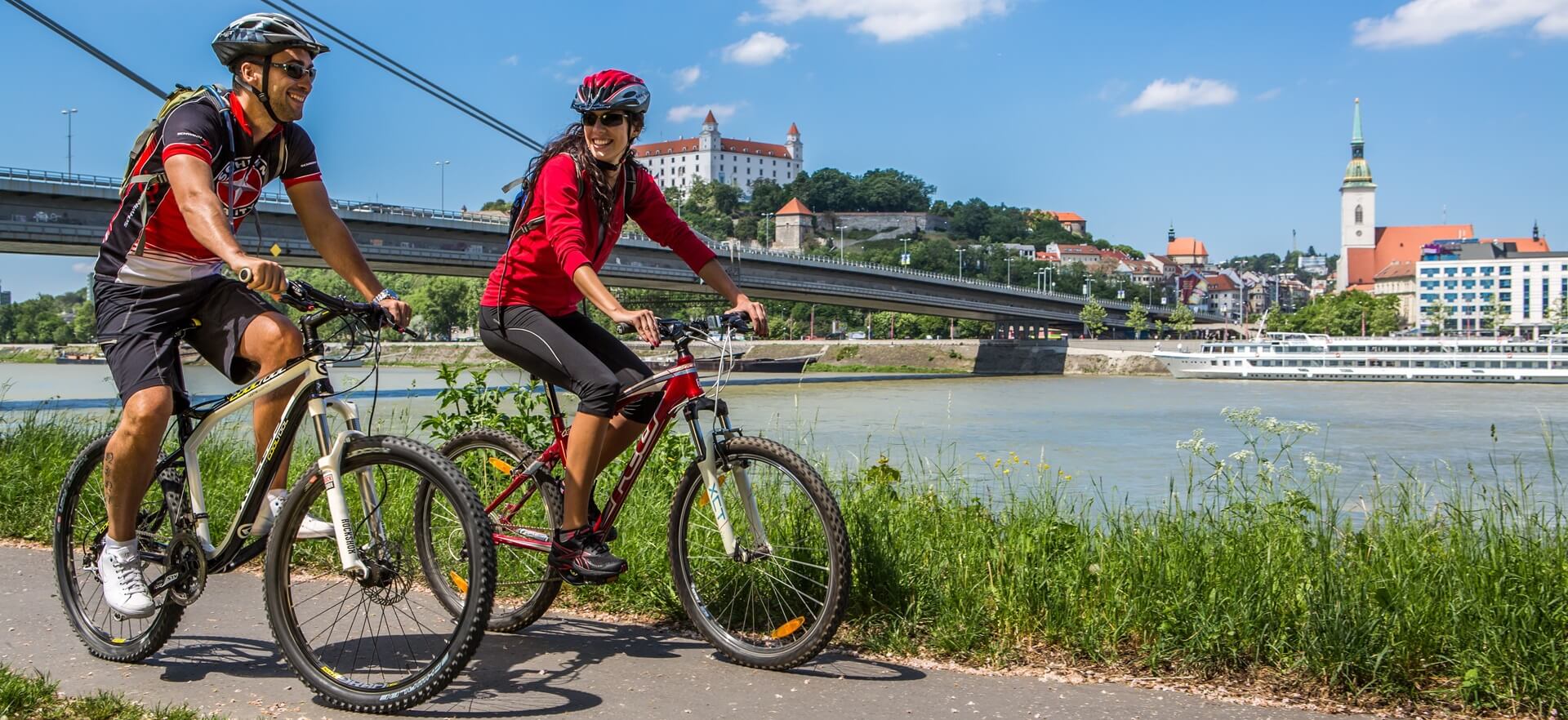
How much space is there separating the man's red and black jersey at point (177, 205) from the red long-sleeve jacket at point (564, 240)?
62cm

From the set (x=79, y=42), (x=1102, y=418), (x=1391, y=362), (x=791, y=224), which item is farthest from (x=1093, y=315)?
(x=79, y=42)

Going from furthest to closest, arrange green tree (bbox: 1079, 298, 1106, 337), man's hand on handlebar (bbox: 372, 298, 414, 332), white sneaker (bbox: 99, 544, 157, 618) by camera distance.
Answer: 1. green tree (bbox: 1079, 298, 1106, 337)
2. white sneaker (bbox: 99, 544, 157, 618)
3. man's hand on handlebar (bbox: 372, 298, 414, 332)

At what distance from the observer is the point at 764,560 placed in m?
3.18

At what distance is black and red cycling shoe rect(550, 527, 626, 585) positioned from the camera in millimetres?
3197

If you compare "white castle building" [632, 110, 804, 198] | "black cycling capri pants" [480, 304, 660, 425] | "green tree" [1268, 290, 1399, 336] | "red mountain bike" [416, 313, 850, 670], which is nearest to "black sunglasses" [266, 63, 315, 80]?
"black cycling capri pants" [480, 304, 660, 425]

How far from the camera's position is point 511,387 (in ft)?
18.1

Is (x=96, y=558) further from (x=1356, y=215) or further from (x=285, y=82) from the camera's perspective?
(x=1356, y=215)

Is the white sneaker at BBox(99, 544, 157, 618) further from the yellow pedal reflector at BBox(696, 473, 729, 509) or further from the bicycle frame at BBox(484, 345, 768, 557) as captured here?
the yellow pedal reflector at BBox(696, 473, 729, 509)

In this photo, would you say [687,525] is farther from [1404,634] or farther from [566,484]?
[1404,634]

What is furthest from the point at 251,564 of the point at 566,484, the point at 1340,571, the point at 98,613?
the point at 1340,571

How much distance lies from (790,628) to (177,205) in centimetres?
172

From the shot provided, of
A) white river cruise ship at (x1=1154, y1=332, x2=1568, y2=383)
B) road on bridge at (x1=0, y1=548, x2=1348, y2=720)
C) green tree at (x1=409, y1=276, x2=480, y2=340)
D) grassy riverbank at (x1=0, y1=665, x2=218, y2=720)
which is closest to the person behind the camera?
grassy riverbank at (x1=0, y1=665, x2=218, y2=720)

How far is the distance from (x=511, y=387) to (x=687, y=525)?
2.44 meters

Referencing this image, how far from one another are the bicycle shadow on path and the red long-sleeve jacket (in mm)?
886
